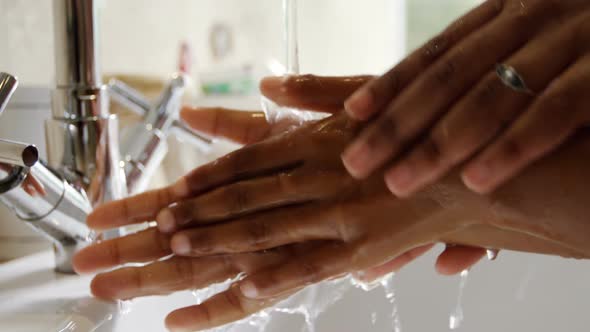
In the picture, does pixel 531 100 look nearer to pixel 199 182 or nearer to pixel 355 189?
pixel 355 189

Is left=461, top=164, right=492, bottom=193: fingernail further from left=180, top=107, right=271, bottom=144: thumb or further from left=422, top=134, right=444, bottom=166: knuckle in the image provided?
left=180, top=107, right=271, bottom=144: thumb

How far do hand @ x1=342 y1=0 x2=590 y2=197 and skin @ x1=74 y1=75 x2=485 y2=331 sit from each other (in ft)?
0.31

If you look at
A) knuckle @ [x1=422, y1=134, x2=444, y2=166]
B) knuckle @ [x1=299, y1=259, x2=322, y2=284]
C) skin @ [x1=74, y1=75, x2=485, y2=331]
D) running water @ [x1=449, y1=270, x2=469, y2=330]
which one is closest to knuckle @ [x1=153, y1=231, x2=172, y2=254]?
skin @ [x1=74, y1=75, x2=485, y2=331]

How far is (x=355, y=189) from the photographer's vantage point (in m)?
0.45

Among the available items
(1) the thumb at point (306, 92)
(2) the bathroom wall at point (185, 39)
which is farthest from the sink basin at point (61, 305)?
(1) the thumb at point (306, 92)

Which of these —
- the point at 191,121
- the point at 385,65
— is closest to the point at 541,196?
the point at 191,121

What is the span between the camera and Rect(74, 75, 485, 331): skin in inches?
18.7

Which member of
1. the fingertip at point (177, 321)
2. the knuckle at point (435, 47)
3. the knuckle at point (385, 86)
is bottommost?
the fingertip at point (177, 321)

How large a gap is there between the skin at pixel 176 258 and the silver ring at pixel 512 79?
0.15 metres

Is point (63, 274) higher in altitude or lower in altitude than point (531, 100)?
lower

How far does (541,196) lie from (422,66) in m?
0.11

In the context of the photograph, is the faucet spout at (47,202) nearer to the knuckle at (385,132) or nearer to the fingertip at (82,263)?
the fingertip at (82,263)

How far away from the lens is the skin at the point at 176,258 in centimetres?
48

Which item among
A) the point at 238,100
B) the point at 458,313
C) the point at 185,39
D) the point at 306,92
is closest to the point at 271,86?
the point at 306,92
